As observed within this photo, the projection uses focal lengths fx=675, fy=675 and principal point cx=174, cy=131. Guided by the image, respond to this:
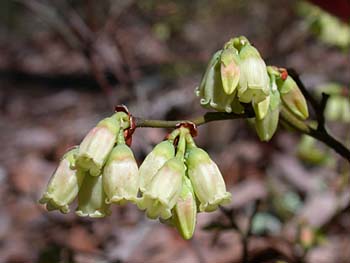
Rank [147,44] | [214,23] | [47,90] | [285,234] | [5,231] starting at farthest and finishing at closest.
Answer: [147,44], [214,23], [47,90], [5,231], [285,234]

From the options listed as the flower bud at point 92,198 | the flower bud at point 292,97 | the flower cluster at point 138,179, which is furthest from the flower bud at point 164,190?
the flower bud at point 292,97

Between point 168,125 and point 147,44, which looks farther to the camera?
point 147,44

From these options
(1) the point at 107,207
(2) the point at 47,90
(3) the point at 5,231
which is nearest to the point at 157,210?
(1) the point at 107,207

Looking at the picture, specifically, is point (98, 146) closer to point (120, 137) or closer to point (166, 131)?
point (120, 137)

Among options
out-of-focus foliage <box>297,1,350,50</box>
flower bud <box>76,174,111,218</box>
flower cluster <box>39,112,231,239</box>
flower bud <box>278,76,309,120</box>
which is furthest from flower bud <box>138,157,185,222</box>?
out-of-focus foliage <box>297,1,350,50</box>

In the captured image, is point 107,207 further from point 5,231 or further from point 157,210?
point 5,231

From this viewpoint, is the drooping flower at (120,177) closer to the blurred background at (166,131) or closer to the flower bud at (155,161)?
the flower bud at (155,161)

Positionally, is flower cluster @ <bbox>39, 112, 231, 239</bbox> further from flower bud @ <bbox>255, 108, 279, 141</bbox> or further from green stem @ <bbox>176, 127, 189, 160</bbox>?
flower bud @ <bbox>255, 108, 279, 141</bbox>

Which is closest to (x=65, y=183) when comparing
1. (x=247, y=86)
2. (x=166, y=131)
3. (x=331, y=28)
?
(x=247, y=86)
